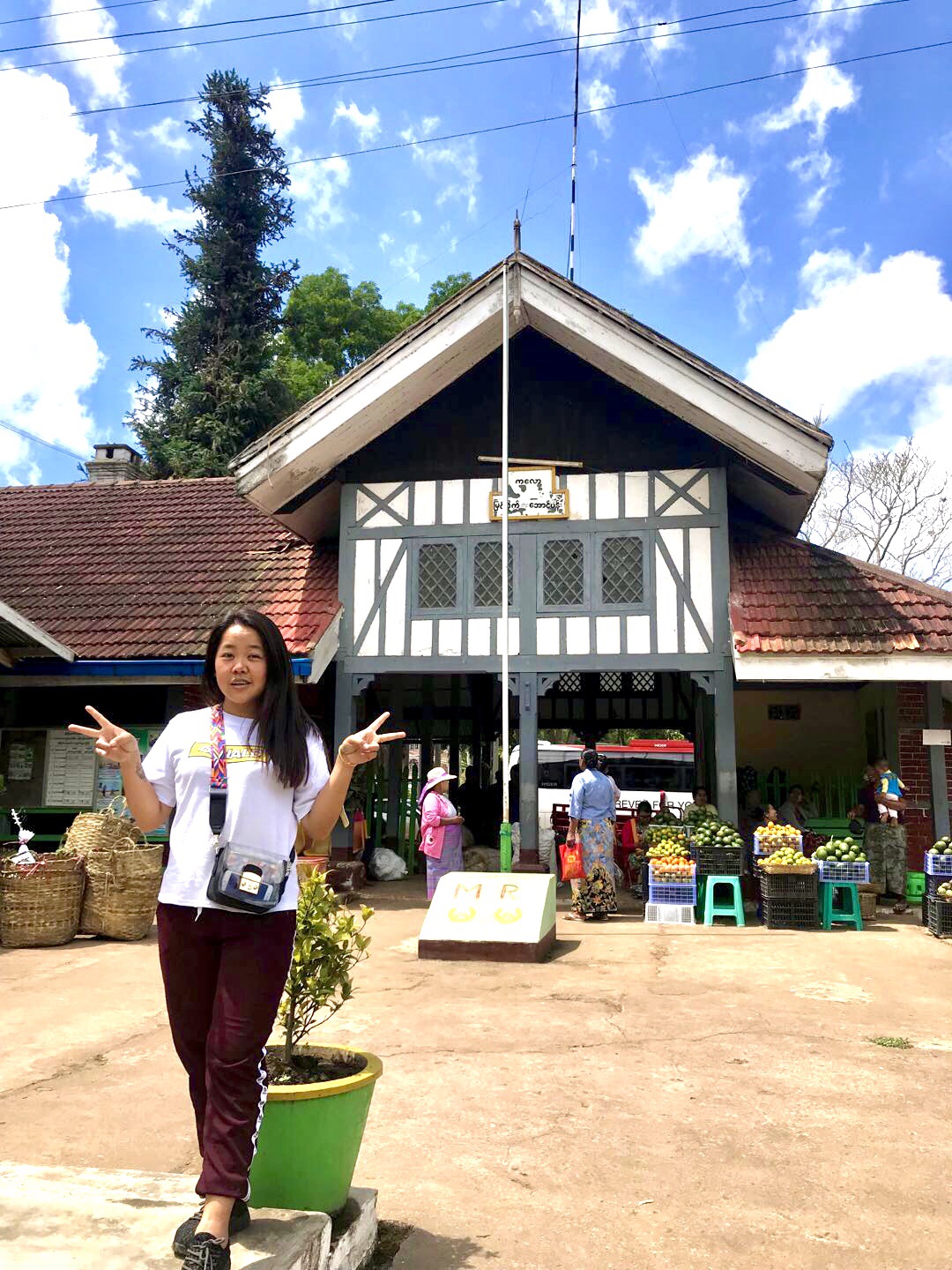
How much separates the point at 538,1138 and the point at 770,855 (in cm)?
681

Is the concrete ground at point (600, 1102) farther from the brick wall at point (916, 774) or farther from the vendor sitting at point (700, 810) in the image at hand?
the brick wall at point (916, 774)

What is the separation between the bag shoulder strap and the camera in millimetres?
2863

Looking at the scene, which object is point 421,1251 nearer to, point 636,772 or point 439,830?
point 439,830

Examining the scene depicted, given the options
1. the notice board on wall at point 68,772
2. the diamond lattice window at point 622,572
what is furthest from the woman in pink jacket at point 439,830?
the notice board on wall at point 68,772

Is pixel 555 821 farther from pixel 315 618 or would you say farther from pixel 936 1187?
pixel 936 1187

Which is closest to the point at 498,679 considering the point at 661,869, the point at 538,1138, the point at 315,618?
the point at 315,618

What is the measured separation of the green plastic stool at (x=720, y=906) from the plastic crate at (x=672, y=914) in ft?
0.58

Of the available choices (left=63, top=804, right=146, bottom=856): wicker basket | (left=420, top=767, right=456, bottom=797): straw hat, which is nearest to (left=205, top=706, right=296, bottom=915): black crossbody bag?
(left=63, top=804, right=146, bottom=856): wicker basket

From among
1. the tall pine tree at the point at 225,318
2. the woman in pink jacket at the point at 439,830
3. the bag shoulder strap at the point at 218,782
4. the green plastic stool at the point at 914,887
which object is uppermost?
the tall pine tree at the point at 225,318

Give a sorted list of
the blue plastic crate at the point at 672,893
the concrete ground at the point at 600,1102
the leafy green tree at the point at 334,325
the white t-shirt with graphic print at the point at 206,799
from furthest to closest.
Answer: the leafy green tree at the point at 334,325 → the blue plastic crate at the point at 672,893 → the concrete ground at the point at 600,1102 → the white t-shirt with graphic print at the point at 206,799

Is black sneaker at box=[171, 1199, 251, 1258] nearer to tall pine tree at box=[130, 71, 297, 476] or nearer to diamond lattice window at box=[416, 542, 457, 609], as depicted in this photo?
diamond lattice window at box=[416, 542, 457, 609]

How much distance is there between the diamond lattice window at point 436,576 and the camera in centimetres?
1259

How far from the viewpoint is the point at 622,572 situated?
40.2ft

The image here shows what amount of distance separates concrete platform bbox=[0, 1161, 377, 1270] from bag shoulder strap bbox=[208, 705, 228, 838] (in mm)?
1075
